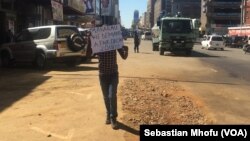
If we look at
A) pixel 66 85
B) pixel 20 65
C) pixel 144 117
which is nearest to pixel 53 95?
pixel 66 85

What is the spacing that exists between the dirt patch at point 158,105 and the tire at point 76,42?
5684mm

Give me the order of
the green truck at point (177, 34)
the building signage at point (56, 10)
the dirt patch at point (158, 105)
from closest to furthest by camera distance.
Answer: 1. the dirt patch at point (158, 105)
2. the building signage at point (56, 10)
3. the green truck at point (177, 34)

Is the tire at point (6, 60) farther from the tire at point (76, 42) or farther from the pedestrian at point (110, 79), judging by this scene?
the pedestrian at point (110, 79)

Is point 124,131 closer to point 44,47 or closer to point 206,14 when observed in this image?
point 44,47

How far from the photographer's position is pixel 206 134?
6.27 m

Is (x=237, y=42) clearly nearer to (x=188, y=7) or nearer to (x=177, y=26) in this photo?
(x=177, y=26)

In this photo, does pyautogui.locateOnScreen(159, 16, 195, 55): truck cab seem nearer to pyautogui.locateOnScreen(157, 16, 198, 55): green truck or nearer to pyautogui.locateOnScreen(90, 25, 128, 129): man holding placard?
pyautogui.locateOnScreen(157, 16, 198, 55): green truck

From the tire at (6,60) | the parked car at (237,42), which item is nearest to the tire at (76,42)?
the tire at (6,60)

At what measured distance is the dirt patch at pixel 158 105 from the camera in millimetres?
9883

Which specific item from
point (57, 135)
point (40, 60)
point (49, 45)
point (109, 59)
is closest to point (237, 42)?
point (40, 60)

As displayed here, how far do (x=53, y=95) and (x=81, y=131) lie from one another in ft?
14.7

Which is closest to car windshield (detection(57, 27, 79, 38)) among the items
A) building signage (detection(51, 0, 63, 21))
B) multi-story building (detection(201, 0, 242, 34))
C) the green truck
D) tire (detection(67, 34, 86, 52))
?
tire (detection(67, 34, 86, 52))

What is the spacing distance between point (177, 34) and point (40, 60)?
1624 centimetres

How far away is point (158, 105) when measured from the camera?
1159cm
